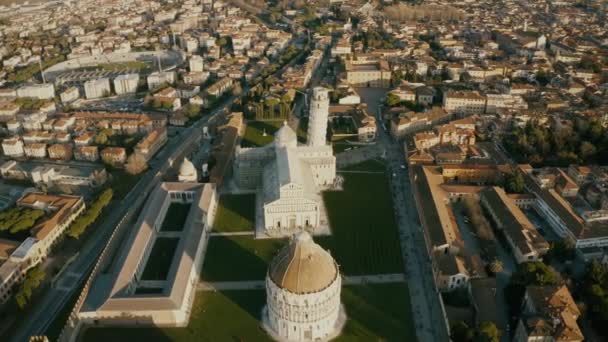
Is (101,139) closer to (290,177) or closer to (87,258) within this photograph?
(87,258)

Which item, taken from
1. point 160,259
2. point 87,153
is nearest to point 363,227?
point 160,259

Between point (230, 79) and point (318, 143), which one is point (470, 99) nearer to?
point (318, 143)

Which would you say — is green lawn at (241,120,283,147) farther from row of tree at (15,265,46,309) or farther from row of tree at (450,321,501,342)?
row of tree at (450,321,501,342)

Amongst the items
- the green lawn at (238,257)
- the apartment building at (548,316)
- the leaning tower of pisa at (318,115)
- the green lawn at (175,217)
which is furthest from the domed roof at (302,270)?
the leaning tower of pisa at (318,115)

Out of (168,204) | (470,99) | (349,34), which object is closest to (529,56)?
(470,99)

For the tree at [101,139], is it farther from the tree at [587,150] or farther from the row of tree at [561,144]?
the tree at [587,150]

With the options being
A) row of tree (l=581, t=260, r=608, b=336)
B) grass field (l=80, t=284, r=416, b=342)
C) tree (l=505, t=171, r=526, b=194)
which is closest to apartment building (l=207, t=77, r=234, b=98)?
grass field (l=80, t=284, r=416, b=342)

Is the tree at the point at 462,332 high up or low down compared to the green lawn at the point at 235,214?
up
